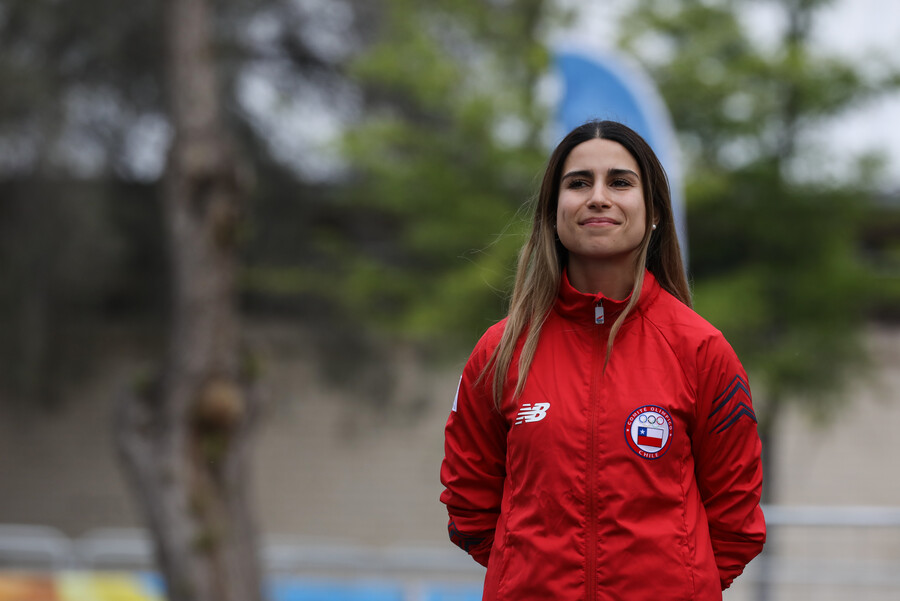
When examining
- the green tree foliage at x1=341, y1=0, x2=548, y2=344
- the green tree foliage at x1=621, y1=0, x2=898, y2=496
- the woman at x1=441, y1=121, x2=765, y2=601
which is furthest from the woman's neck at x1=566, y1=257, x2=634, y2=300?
the green tree foliage at x1=621, y1=0, x2=898, y2=496

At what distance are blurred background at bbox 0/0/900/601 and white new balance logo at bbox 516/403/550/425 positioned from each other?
117 inches

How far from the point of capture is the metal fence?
7168mm

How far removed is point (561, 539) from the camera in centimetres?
186

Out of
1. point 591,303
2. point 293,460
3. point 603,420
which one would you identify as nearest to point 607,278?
point 591,303

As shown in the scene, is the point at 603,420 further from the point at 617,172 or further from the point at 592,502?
the point at 617,172

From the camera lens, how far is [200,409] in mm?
6848

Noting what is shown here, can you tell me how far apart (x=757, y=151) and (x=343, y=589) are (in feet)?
18.9

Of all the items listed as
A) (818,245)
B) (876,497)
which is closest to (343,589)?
(818,245)

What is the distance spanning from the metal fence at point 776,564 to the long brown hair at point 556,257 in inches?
181

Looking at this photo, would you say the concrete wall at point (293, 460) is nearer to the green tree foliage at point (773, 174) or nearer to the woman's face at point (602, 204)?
the green tree foliage at point (773, 174)

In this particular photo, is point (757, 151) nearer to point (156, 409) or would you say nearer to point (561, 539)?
point (156, 409)

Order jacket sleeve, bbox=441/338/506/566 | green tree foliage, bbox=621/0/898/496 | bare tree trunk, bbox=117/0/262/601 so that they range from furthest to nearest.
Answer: green tree foliage, bbox=621/0/898/496, bare tree trunk, bbox=117/0/262/601, jacket sleeve, bbox=441/338/506/566

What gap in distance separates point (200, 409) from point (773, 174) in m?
4.72

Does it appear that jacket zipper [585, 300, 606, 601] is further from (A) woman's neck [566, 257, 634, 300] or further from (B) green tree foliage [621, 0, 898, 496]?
(B) green tree foliage [621, 0, 898, 496]
